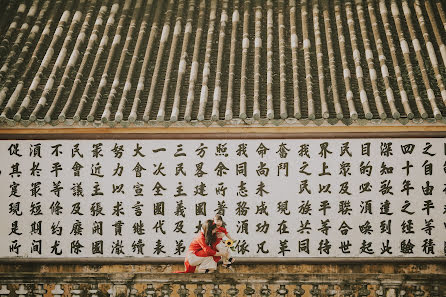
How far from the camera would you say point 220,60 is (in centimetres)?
909

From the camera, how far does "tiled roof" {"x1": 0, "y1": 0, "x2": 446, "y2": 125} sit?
815cm

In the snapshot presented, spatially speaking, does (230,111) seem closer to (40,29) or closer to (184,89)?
(184,89)

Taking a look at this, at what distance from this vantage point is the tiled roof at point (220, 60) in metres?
8.15

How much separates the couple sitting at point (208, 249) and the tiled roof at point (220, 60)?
4.92 ft

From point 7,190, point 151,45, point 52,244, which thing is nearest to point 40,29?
point 151,45

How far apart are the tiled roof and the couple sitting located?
4.92ft

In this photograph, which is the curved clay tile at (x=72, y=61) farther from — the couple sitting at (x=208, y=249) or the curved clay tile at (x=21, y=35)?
the couple sitting at (x=208, y=249)

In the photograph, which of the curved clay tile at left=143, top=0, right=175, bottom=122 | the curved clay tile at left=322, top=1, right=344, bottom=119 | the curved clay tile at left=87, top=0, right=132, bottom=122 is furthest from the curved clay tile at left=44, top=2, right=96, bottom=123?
the curved clay tile at left=322, top=1, right=344, bottom=119

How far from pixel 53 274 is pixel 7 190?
2313 millimetres

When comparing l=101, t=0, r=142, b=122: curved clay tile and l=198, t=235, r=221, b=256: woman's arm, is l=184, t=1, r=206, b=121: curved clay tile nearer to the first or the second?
l=101, t=0, r=142, b=122: curved clay tile

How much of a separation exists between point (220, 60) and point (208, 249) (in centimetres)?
305

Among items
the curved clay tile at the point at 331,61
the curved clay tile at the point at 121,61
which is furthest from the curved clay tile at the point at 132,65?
the curved clay tile at the point at 331,61

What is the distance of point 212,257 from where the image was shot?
316 inches

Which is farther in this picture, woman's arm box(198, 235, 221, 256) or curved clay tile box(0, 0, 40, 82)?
curved clay tile box(0, 0, 40, 82)
